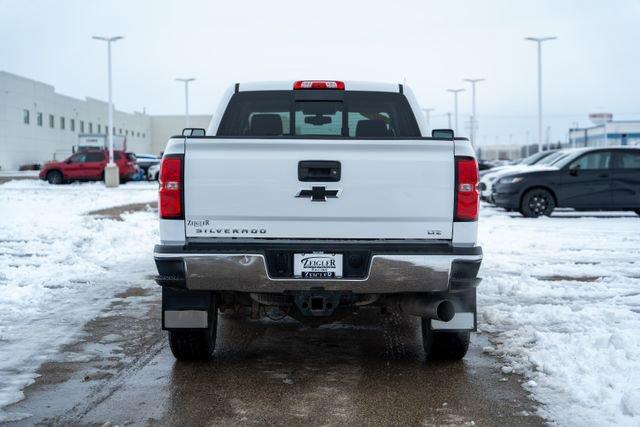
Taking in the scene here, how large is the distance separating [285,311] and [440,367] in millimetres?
1166

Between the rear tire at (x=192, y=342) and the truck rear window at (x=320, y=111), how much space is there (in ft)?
6.19

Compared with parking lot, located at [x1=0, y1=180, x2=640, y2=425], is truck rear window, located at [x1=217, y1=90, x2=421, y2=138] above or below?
above

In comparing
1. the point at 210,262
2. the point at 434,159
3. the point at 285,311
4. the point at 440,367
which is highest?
the point at 434,159

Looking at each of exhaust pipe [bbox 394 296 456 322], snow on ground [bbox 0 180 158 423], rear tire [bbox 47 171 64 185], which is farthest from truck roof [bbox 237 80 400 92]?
rear tire [bbox 47 171 64 185]

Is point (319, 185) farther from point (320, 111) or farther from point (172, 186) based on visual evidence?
point (320, 111)

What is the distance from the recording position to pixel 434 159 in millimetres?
4738

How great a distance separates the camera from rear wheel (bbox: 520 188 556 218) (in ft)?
60.4

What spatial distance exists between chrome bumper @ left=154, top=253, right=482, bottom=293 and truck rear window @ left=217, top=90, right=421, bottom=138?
204 cm

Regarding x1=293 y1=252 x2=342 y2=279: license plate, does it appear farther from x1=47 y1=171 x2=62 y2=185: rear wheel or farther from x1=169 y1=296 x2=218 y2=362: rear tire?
x1=47 y1=171 x2=62 y2=185: rear wheel

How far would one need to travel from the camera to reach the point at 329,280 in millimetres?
4781

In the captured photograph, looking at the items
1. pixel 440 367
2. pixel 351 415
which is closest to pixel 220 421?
pixel 351 415

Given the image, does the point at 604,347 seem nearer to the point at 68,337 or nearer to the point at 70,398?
the point at 70,398

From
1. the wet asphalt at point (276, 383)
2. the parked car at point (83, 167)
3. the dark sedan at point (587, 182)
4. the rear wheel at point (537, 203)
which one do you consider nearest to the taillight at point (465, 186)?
the wet asphalt at point (276, 383)

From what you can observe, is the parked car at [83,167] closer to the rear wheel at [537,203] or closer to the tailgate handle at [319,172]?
the rear wheel at [537,203]
